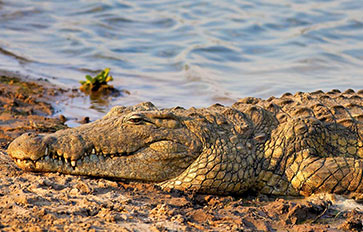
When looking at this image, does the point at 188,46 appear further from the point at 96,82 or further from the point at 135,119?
the point at 135,119

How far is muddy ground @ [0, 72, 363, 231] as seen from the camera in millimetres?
3494

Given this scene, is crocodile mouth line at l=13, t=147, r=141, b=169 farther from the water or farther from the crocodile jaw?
the water

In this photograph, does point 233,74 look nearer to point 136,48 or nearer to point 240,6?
point 136,48

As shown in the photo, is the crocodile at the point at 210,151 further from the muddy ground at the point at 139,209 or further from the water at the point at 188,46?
the water at the point at 188,46

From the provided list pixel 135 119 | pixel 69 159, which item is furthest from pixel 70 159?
pixel 135 119

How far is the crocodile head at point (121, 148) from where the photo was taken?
4352 mm

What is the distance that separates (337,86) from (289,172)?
14.9 feet

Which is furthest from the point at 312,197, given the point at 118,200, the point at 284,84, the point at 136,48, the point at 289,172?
the point at 136,48

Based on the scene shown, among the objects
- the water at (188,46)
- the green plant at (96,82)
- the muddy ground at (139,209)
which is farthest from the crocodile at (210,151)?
the green plant at (96,82)

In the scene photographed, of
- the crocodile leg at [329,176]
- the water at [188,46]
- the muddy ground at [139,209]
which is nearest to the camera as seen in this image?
the muddy ground at [139,209]

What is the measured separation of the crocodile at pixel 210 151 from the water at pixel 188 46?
3098 mm

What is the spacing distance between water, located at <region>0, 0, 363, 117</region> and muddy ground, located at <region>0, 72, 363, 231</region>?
3.38 meters

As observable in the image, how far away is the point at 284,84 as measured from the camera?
352 inches

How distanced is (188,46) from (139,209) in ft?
24.8
